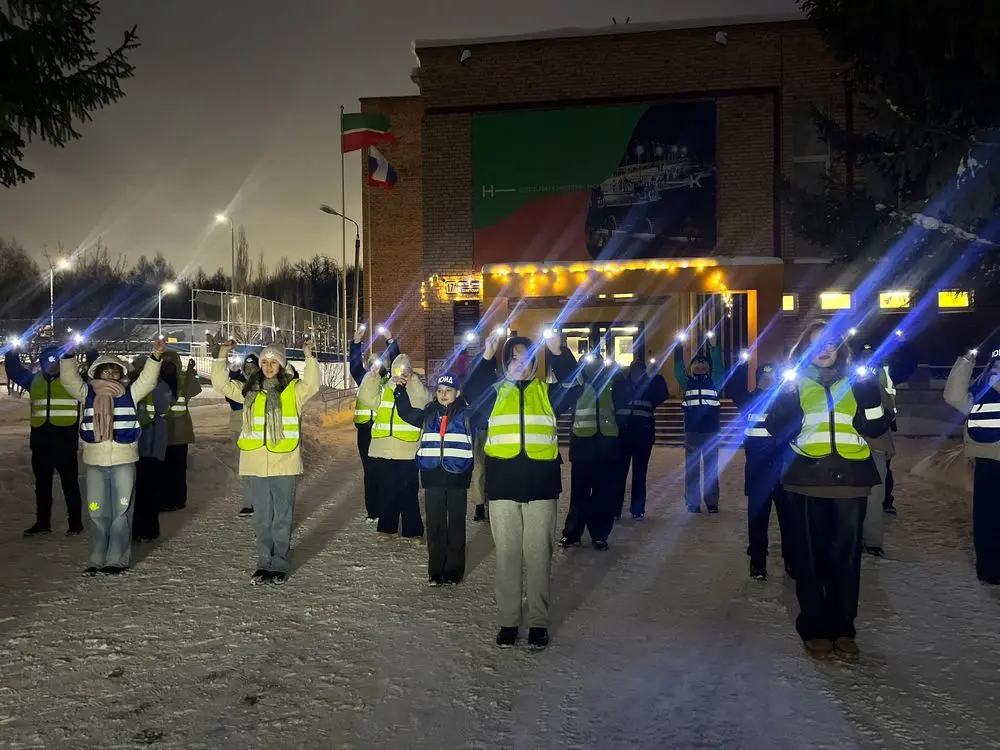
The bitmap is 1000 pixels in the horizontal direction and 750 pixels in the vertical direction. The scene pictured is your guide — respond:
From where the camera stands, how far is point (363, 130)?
2133 cm

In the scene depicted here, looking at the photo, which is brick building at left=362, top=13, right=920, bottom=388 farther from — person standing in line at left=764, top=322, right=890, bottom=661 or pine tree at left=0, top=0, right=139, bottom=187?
person standing in line at left=764, top=322, right=890, bottom=661

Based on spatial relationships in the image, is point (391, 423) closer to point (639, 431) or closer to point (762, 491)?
point (639, 431)

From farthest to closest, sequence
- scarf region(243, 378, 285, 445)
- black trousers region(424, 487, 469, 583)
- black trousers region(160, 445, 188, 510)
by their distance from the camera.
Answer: black trousers region(160, 445, 188, 510) < black trousers region(424, 487, 469, 583) < scarf region(243, 378, 285, 445)

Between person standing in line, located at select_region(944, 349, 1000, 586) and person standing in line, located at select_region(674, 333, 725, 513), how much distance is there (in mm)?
2779

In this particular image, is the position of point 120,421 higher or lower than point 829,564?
higher

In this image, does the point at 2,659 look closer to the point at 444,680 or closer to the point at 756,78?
the point at 444,680

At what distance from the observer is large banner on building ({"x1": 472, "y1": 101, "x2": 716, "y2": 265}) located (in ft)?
62.0

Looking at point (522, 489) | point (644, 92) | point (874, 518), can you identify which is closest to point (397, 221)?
point (644, 92)

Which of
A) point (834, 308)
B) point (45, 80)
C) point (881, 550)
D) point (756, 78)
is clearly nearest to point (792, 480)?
point (881, 550)

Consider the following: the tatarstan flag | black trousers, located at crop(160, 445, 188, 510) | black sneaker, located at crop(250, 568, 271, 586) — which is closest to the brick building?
the tatarstan flag

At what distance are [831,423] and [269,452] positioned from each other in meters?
4.05

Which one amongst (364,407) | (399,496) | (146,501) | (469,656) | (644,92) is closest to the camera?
(469,656)

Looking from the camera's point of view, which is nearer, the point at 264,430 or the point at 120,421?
the point at 264,430

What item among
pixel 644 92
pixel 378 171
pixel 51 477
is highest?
pixel 644 92
